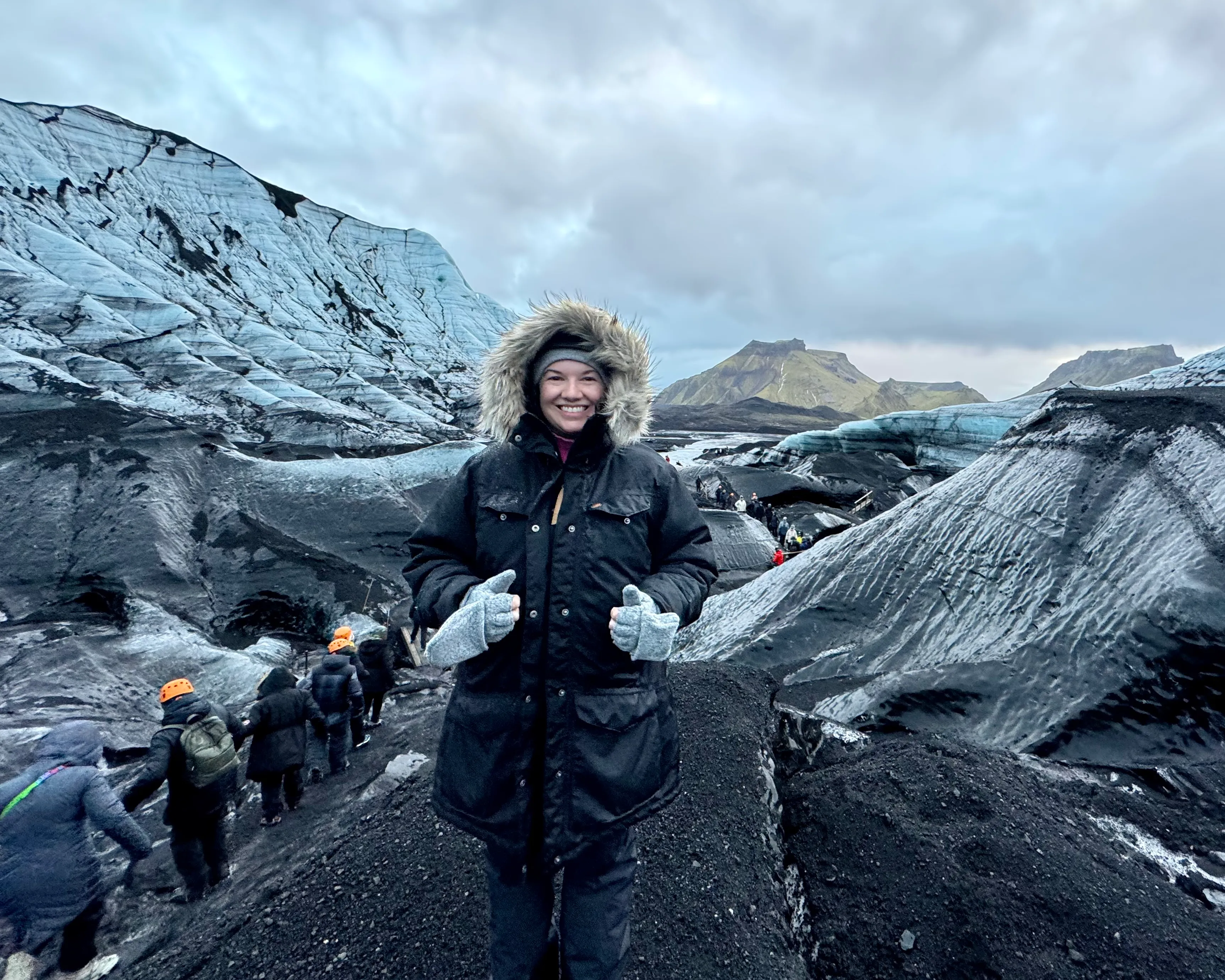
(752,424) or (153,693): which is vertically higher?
(752,424)

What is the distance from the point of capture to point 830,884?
293 cm

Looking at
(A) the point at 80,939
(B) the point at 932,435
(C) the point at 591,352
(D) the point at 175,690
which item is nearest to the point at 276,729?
(D) the point at 175,690

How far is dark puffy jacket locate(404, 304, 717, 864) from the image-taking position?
5.72ft

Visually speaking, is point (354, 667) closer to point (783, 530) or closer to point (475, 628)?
point (475, 628)

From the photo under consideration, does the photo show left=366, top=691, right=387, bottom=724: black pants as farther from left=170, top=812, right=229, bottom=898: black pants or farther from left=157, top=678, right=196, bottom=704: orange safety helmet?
left=157, top=678, right=196, bottom=704: orange safety helmet

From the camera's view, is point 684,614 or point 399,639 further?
point 399,639

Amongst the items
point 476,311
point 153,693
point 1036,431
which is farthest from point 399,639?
point 476,311

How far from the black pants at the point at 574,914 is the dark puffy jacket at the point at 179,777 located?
10.7 feet

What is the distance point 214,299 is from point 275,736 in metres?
40.7

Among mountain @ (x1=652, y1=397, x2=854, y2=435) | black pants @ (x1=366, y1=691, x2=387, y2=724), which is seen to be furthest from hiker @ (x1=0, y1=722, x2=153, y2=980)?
mountain @ (x1=652, y1=397, x2=854, y2=435)

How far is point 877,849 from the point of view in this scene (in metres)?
3.02

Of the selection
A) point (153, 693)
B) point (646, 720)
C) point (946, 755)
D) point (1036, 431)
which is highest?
point (1036, 431)

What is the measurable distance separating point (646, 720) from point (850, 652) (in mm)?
4264

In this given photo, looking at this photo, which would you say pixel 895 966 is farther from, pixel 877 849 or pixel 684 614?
pixel 684 614
